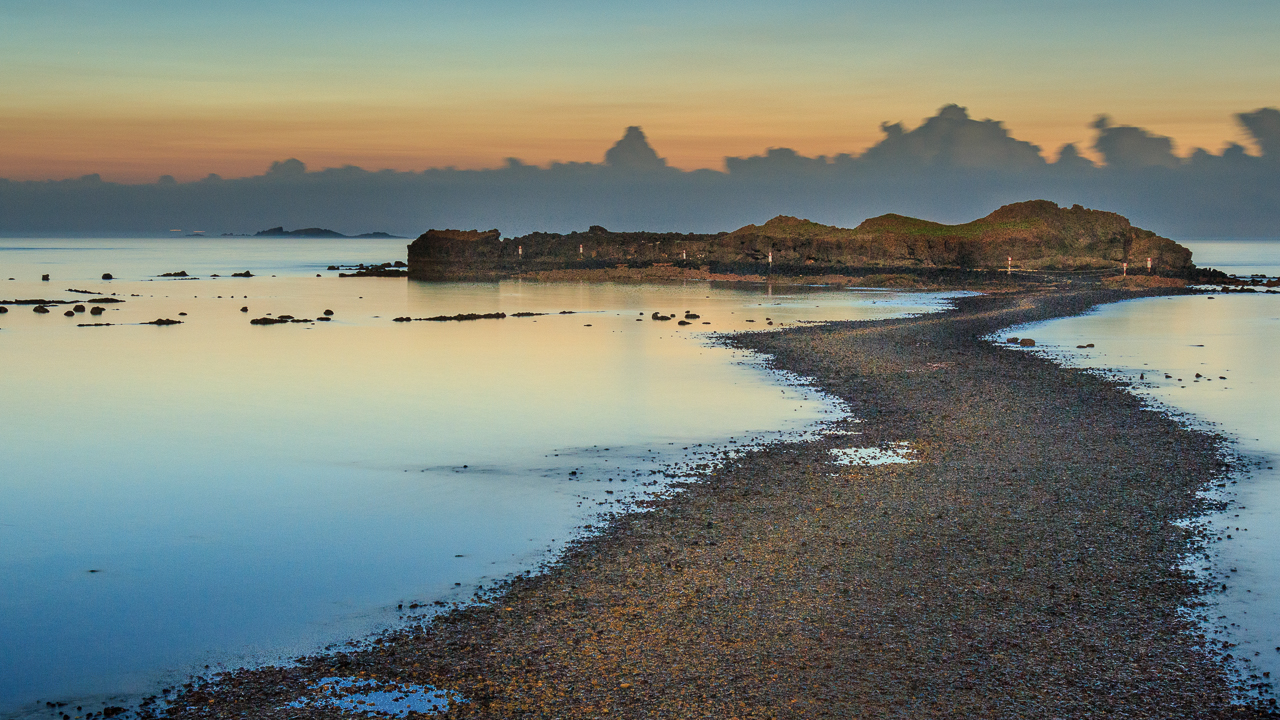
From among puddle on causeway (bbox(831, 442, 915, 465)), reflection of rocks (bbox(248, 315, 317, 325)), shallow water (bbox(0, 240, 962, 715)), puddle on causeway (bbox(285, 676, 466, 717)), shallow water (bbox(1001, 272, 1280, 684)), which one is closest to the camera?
puddle on causeway (bbox(285, 676, 466, 717))

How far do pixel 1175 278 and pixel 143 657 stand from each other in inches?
3256

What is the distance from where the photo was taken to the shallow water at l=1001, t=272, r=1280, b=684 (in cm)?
884

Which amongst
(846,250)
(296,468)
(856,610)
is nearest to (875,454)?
(856,610)

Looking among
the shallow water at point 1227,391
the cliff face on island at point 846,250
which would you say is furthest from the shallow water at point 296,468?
the cliff face on island at point 846,250

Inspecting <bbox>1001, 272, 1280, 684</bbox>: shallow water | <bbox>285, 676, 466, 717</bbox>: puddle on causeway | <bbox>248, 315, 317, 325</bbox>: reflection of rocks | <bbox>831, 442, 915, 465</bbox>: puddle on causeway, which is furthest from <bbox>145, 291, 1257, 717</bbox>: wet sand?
<bbox>248, 315, 317, 325</bbox>: reflection of rocks

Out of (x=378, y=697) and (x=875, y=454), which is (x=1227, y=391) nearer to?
(x=875, y=454)

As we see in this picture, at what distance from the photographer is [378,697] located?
7.25 metres

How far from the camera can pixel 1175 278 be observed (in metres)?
76.1

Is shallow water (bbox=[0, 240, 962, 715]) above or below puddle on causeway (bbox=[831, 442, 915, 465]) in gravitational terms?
below

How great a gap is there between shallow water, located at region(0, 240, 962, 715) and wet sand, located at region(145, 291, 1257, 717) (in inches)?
42.9

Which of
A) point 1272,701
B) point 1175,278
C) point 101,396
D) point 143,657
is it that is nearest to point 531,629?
point 143,657

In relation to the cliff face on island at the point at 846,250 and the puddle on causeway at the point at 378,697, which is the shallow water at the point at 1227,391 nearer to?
the puddle on causeway at the point at 378,697

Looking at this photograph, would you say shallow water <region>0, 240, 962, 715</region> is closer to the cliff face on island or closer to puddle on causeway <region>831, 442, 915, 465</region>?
puddle on causeway <region>831, 442, 915, 465</region>

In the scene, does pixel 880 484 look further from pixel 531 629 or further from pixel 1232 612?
pixel 531 629
